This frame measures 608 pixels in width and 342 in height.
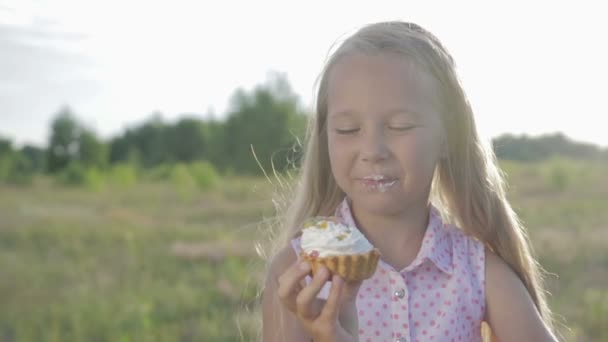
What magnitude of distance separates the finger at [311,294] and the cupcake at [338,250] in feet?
0.17

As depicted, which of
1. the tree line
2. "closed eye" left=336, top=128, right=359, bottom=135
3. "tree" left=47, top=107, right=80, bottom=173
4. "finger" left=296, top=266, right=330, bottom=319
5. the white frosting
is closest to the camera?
"finger" left=296, top=266, right=330, bottom=319

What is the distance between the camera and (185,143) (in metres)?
35.1

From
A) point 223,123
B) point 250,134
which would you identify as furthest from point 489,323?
point 223,123

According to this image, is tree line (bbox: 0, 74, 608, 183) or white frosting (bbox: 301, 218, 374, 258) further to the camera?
tree line (bbox: 0, 74, 608, 183)

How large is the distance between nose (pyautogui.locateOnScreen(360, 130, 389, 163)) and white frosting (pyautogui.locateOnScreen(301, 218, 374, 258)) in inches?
8.0

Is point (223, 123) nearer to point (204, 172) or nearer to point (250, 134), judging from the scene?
point (250, 134)

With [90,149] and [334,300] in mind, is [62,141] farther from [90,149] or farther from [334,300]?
[334,300]

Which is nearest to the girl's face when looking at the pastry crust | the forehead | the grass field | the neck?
the forehead

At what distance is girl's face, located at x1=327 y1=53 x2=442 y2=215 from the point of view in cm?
214

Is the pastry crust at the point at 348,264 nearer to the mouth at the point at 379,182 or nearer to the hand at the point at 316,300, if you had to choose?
the hand at the point at 316,300

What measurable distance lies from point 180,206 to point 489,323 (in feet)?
49.8

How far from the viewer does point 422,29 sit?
7.88ft

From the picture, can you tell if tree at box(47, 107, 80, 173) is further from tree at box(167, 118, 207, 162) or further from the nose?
the nose

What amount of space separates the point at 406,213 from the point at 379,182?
8.9 inches
